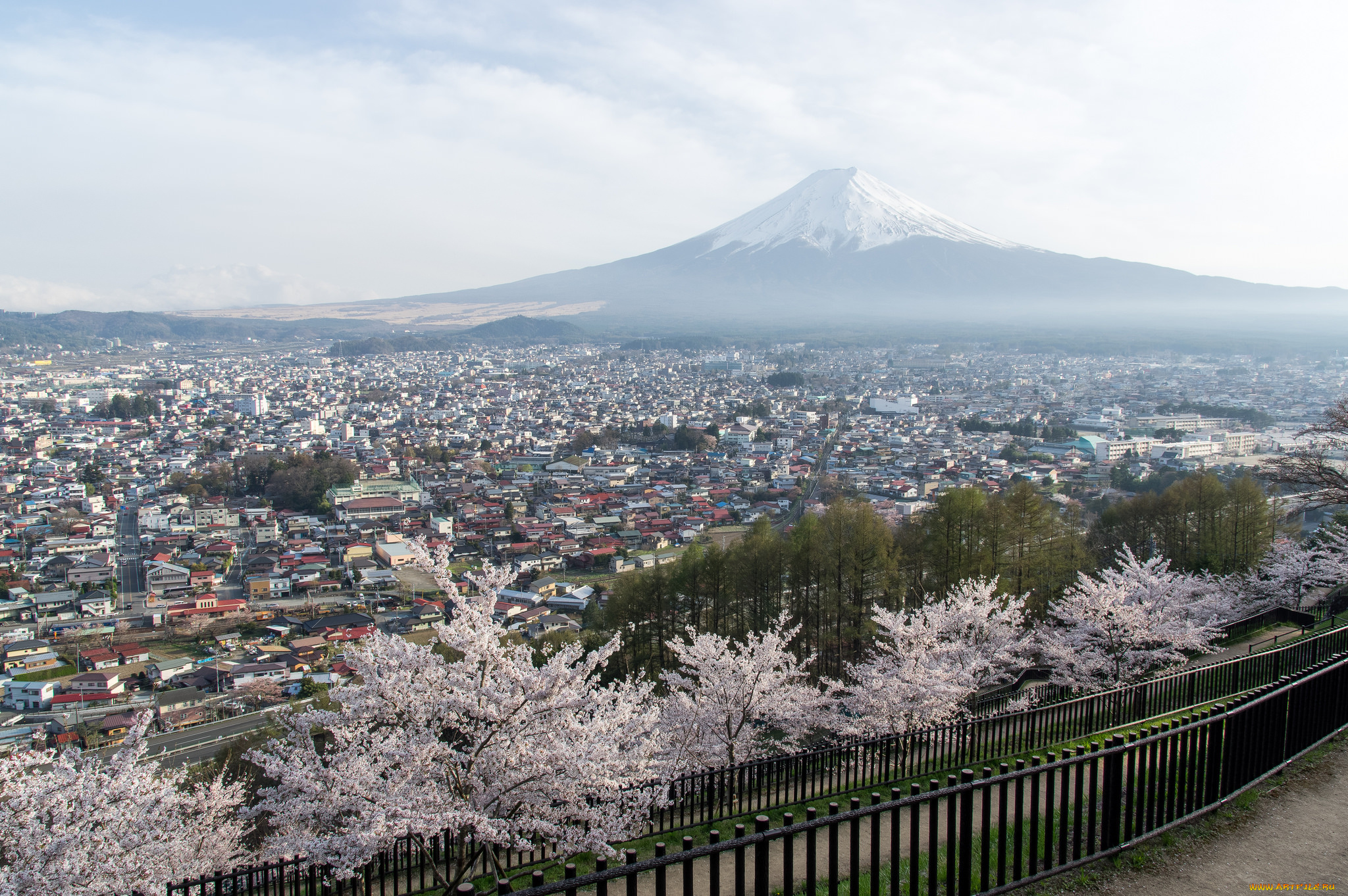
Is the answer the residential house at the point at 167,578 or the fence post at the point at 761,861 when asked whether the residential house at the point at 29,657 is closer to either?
the residential house at the point at 167,578

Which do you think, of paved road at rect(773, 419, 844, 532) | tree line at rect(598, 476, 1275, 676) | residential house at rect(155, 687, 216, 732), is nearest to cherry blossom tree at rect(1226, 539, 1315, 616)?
tree line at rect(598, 476, 1275, 676)

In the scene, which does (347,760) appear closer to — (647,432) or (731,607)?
(731,607)

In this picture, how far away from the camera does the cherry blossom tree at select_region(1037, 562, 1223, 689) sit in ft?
35.2

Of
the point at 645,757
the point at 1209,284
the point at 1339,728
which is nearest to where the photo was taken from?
the point at 1339,728

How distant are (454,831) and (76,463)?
2395 inches

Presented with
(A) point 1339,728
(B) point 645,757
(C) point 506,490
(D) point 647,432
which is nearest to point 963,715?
(B) point 645,757

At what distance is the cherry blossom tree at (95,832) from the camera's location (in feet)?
18.8

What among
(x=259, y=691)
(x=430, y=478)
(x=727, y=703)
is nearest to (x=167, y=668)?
(x=259, y=691)

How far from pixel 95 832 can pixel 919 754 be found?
21.1 ft

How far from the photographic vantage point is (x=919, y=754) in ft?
22.0

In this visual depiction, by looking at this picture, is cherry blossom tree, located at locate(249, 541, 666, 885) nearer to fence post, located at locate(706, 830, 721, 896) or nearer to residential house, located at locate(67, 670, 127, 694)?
fence post, located at locate(706, 830, 721, 896)

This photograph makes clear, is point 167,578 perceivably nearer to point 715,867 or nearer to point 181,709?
point 181,709

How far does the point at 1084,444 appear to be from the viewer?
51.0 metres

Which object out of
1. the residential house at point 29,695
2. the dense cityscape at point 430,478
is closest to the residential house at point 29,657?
the dense cityscape at point 430,478
